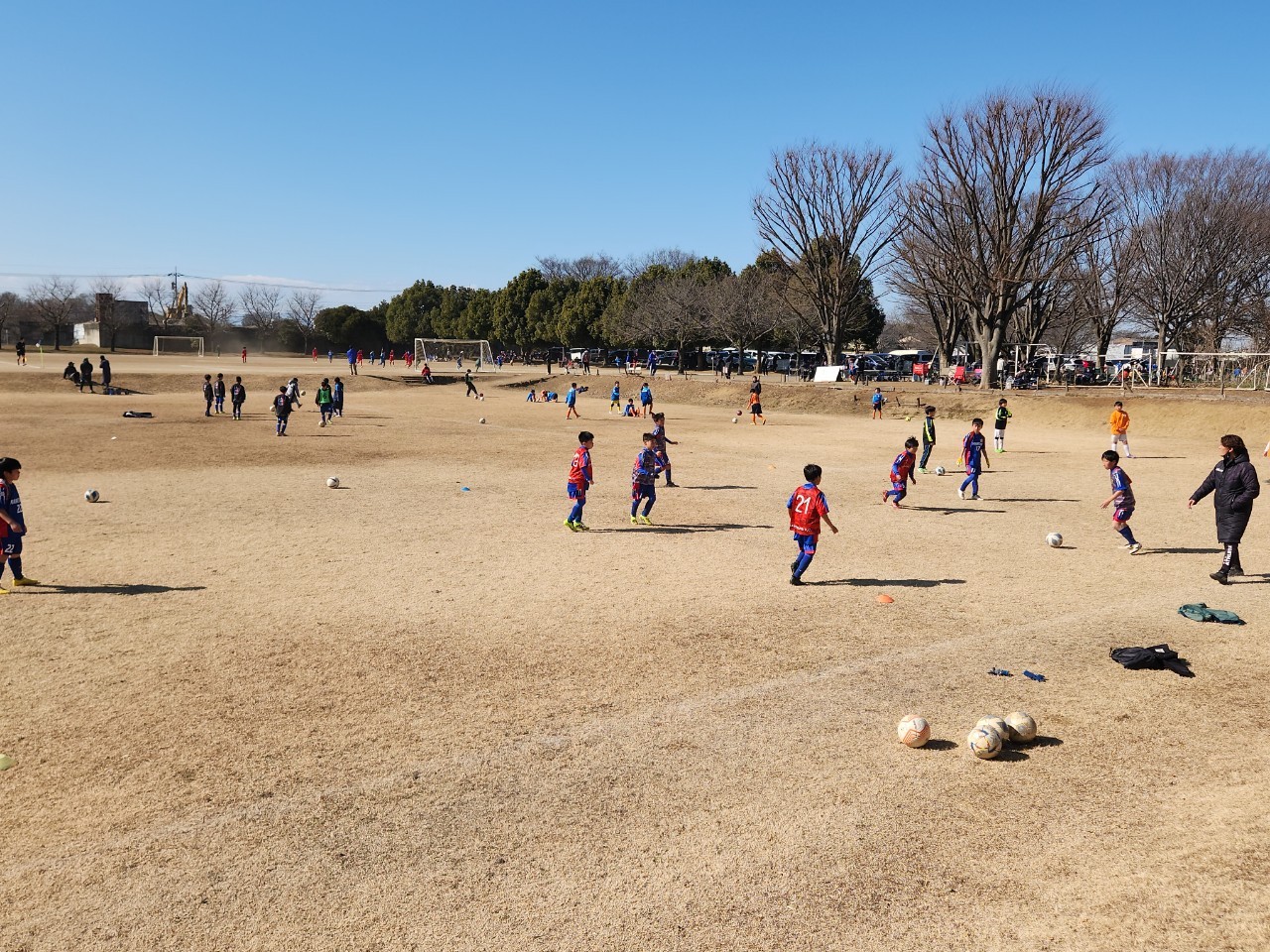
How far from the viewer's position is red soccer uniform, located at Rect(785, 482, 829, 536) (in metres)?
12.7

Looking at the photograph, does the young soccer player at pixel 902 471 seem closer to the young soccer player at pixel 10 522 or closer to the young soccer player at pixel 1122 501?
the young soccer player at pixel 1122 501

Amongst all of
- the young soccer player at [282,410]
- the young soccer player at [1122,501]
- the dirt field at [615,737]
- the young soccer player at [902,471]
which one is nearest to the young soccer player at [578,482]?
the dirt field at [615,737]

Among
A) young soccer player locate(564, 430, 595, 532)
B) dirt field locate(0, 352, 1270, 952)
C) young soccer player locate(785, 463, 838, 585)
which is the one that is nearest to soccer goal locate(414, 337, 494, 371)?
young soccer player locate(564, 430, 595, 532)

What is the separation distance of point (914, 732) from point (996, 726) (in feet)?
2.33

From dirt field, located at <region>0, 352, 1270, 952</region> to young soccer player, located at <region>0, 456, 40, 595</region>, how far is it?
1.52 ft

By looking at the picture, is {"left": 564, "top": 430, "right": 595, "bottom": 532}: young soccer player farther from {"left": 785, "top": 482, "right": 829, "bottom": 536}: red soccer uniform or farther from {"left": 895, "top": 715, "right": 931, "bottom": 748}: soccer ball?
{"left": 895, "top": 715, "right": 931, "bottom": 748}: soccer ball

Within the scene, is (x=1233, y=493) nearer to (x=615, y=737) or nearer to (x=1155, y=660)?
(x=1155, y=660)

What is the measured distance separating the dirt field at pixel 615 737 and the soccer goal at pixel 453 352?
77956 millimetres

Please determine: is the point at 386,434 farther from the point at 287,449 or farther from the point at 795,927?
the point at 795,927

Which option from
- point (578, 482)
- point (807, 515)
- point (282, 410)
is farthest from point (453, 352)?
point (807, 515)

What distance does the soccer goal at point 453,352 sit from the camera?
9499cm

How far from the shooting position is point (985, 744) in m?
7.64

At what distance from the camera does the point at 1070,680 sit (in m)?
9.53

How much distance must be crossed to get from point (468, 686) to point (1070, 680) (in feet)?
20.8
